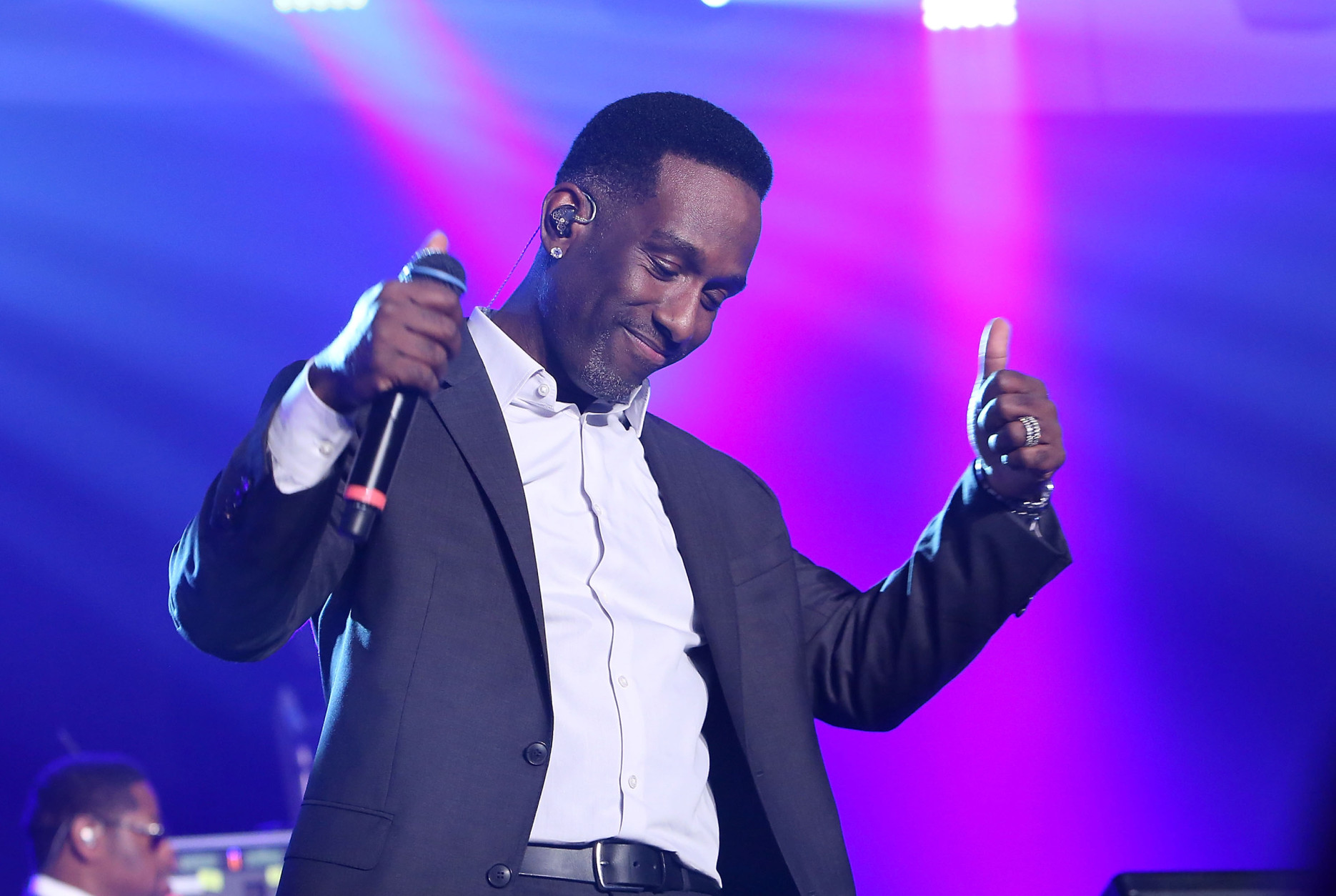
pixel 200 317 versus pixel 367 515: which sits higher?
pixel 200 317

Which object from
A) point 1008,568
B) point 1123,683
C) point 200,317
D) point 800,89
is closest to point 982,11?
point 800,89

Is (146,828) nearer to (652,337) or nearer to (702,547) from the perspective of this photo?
(702,547)

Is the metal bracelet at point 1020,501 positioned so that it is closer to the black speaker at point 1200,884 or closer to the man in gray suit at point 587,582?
the man in gray suit at point 587,582

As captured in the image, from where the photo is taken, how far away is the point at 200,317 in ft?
14.5

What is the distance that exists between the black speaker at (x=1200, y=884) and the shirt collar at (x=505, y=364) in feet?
4.19

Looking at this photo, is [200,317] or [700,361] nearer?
[700,361]

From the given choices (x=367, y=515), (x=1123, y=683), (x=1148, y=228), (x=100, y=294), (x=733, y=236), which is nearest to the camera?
(x=367, y=515)

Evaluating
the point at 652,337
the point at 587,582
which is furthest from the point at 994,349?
the point at 587,582

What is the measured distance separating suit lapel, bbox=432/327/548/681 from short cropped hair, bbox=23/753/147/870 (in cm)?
240

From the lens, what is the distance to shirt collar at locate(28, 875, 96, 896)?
3.25m

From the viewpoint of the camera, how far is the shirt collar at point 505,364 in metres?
2.06

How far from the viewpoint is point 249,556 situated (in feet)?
4.64

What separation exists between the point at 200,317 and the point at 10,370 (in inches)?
30.7

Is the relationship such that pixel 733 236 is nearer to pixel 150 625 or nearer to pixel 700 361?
pixel 700 361
